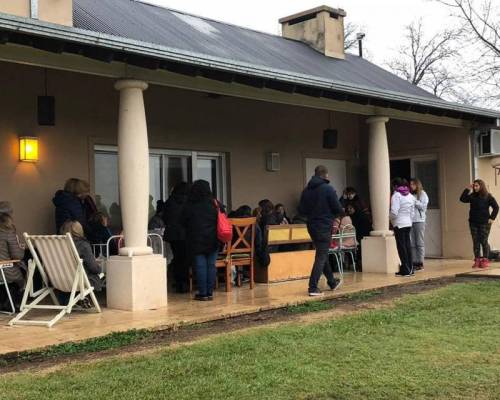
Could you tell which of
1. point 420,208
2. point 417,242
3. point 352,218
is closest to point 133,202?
point 352,218

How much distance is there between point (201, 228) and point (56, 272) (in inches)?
64.2

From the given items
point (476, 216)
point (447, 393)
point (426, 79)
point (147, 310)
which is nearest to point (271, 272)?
point (147, 310)

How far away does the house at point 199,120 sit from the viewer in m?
6.30

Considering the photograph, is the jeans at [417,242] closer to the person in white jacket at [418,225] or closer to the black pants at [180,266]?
the person in white jacket at [418,225]

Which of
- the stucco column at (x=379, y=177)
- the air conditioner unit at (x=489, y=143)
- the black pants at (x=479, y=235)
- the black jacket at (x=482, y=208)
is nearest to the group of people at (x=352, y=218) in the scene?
the stucco column at (x=379, y=177)

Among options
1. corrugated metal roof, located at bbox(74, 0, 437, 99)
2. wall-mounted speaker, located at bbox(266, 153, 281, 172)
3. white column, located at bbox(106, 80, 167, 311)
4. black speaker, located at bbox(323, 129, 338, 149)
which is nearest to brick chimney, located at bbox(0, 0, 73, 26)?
corrugated metal roof, located at bbox(74, 0, 437, 99)

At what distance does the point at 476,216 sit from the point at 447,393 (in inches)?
261

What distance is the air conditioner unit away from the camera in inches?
439

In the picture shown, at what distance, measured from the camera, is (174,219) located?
7.58 m

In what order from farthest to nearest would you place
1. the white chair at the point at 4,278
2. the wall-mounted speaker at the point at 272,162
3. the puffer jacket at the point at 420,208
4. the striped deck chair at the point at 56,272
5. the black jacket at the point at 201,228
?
1. the wall-mounted speaker at the point at 272,162
2. the puffer jacket at the point at 420,208
3. the black jacket at the point at 201,228
4. the white chair at the point at 4,278
5. the striped deck chair at the point at 56,272

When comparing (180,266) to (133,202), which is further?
(180,266)

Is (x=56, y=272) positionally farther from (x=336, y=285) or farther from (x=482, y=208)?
(x=482, y=208)

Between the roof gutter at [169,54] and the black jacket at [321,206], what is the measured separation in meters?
1.29

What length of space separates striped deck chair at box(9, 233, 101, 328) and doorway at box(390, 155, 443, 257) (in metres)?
7.56
